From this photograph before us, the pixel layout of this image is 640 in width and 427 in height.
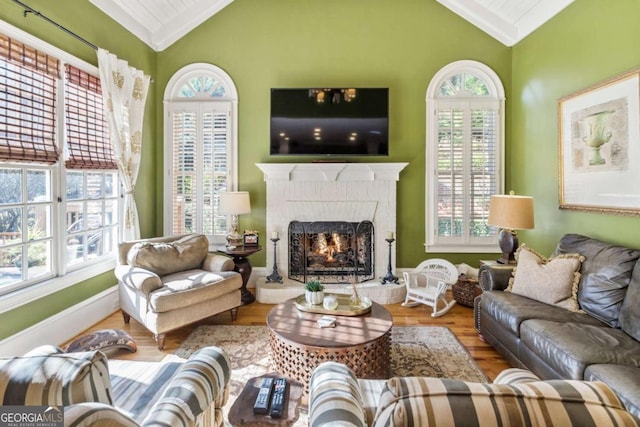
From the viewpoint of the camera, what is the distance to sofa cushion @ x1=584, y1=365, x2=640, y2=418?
1.46m

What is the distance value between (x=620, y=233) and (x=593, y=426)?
2.88 meters

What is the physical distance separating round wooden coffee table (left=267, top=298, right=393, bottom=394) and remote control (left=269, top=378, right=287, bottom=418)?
0.64m

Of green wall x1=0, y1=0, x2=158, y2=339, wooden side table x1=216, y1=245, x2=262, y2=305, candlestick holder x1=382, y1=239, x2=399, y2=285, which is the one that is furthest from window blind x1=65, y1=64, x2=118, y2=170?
candlestick holder x1=382, y1=239, x2=399, y2=285

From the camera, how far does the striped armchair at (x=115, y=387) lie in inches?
31.4

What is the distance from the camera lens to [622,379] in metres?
1.59

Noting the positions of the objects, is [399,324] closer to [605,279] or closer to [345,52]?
[605,279]

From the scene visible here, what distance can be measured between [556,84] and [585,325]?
2.66m

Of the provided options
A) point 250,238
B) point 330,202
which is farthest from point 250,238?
point 330,202

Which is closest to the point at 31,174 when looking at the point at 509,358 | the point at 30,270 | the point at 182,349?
the point at 30,270

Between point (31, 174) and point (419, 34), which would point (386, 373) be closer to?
point (31, 174)

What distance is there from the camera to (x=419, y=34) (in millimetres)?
4348

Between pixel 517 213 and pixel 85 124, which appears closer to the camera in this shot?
pixel 517 213

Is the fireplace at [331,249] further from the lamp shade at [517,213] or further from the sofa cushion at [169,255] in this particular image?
the lamp shade at [517,213]

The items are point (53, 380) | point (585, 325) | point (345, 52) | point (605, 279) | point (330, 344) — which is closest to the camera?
point (53, 380)
